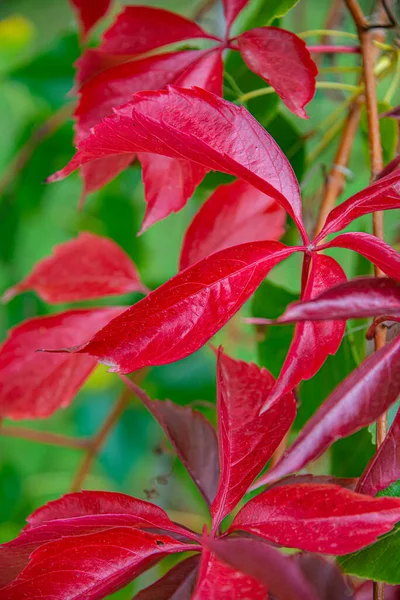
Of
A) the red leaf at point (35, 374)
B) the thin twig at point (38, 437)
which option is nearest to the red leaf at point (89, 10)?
the red leaf at point (35, 374)

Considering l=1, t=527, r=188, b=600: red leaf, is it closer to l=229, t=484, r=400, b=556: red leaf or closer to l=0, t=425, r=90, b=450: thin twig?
l=229, t=484, r=400, b=556: red leaf

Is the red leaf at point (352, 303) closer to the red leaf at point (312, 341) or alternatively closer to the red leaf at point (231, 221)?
the red leaf at point (312, 341)

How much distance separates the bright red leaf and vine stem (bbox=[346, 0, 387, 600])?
0.07 meters

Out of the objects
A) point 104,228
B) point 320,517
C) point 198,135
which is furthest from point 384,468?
point 104,228

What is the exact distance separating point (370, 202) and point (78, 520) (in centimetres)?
16

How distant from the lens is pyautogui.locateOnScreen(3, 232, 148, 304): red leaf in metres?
0.41

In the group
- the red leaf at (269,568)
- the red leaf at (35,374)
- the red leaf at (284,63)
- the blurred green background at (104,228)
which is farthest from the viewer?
the blurred green background at (104,228)

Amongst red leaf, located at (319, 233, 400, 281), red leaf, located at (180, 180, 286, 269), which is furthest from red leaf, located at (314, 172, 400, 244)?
red leaf, located at (180, 180, 286, 269)

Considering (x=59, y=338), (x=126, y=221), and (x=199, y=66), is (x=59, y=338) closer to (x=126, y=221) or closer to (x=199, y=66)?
(x=199, y=66)

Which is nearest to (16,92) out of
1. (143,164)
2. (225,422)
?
(143,164)

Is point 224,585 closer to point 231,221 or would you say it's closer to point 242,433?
point 242,433

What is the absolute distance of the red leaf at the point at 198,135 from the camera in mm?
218

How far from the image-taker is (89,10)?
42cm

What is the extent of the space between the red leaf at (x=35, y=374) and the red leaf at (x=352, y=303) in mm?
226
